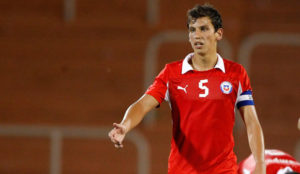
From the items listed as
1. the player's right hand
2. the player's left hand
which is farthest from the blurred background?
the player's right hand

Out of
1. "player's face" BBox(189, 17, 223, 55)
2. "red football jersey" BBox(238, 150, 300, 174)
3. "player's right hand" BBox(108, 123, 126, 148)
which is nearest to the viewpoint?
"player's right hand" BBox(108, 123, 126, 148)

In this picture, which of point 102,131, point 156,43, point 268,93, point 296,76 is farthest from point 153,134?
point 296,76

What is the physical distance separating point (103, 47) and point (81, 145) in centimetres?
107

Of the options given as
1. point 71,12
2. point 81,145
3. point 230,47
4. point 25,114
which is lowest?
point 81,145

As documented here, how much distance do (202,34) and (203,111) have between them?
0.38 metres

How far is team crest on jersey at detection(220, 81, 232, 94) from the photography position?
254cm

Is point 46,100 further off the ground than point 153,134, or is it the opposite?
point 46,100

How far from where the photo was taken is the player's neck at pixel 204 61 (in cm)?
258

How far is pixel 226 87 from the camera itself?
2543 millimetres

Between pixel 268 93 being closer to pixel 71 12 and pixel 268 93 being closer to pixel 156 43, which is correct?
pixel 156 43

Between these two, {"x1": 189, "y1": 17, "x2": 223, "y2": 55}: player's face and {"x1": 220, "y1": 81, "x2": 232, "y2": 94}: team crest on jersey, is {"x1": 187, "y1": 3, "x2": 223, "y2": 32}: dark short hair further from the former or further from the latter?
{"x1": 220, "y1": 81, "x2": 232, "y2": 94}: team crest on jersey

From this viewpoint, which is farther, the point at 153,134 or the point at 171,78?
the point at 153,134

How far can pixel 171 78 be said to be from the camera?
8.54 feet

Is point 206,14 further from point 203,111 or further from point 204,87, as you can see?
point 203,111
